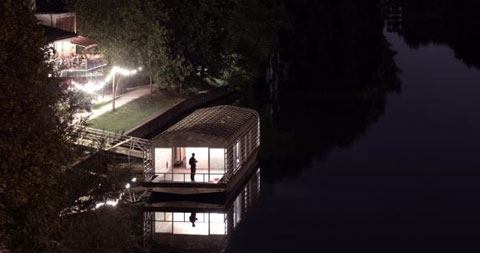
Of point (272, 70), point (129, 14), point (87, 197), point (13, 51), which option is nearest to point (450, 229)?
point (87, 197)

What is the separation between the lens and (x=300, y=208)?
45.3 m

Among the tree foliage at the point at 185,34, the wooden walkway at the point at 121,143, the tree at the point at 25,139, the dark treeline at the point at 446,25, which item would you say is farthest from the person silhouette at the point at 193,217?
the dark treeline at the point at 446,25

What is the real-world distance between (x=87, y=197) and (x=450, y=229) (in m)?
15.0

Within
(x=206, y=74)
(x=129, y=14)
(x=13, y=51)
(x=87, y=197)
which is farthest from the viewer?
(x=206, y=74)

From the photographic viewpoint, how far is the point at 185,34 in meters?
72.6

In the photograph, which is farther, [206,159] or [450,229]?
[206,159]

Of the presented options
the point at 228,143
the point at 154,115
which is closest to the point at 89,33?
the point at 154,115

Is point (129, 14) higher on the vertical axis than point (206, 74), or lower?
higher

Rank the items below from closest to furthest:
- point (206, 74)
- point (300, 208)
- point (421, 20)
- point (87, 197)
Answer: point (87, 197) → point (300, 208) → point (206, 74) → point (421, 20)

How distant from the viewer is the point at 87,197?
35.6 meters

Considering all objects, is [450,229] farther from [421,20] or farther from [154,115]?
[421,20]

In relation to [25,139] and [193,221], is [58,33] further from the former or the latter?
[25,139]

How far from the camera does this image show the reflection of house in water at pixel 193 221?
40375 millimetres

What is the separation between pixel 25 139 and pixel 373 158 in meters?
32.3
